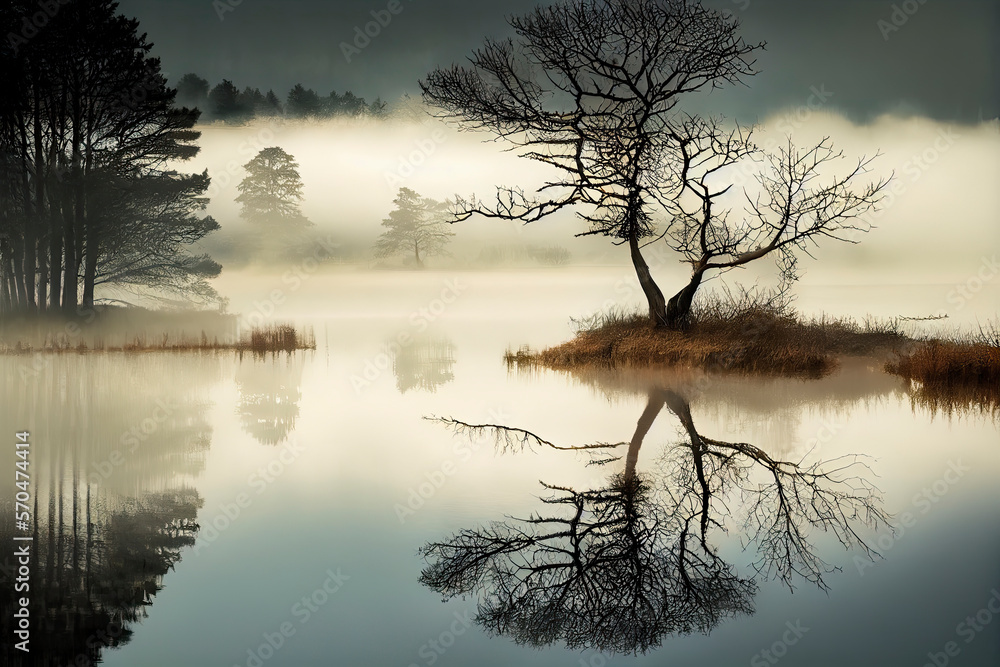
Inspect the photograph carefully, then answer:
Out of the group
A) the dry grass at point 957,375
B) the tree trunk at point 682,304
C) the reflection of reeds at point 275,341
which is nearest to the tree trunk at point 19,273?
the reflection of reeds at point 275,341

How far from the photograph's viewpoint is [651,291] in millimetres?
18125

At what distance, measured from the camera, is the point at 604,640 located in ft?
16.4

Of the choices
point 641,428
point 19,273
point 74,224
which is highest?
point 74,224

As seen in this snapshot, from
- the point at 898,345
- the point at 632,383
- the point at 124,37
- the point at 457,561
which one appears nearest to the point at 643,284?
the point at 632,383

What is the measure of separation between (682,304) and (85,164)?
18076 mm

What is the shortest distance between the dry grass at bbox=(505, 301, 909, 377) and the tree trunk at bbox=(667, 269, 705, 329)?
23 centimetres

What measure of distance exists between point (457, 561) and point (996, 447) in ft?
22.2

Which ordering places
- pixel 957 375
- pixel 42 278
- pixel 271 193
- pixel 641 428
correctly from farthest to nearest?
1. pixel 271 193
2. pixel 42 278
3. pixel 957 375
4. pixel 641 428

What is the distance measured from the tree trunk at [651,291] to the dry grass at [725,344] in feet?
0.88

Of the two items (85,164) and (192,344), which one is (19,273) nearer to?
(85,164)

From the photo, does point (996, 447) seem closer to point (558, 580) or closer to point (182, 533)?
point (558, 580)

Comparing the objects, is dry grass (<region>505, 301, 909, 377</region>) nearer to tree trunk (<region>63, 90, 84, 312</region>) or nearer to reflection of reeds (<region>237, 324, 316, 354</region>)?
reflection of reeds (<region>237, 324, 316, 354</region>)

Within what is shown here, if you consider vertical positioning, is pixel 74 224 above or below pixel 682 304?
above

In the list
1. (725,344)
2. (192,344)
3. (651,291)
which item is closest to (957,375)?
(725,344)
